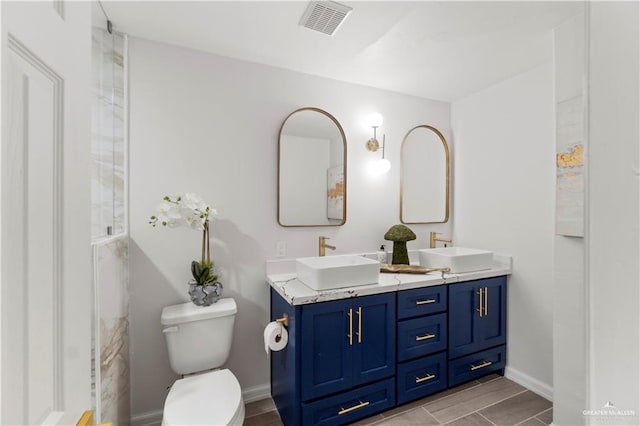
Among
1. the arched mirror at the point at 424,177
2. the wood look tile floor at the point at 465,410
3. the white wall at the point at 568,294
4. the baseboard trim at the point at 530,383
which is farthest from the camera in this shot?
the arched mirror at the point at 424,177

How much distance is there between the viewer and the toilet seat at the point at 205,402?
4.18 feet

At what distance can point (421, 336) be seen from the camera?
1.98 metres

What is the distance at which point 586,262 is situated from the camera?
0.34 m

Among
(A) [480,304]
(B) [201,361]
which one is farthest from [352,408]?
(A) [480,304]

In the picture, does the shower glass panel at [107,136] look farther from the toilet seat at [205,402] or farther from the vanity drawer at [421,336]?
the vanity drawer at [421,336]

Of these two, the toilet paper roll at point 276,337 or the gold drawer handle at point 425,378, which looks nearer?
the toilet paper roll at point 276,337

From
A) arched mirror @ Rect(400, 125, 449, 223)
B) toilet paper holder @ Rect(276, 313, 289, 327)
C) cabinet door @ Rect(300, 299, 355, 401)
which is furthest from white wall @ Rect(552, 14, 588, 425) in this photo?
toilet paper holder @ Rect(276, 313, 289, 327)

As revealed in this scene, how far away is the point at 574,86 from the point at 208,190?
7.50 ft

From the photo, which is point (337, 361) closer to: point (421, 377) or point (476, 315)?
point (421, 377)

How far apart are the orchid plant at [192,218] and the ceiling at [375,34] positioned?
1.00 metres

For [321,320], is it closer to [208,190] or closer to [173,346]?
[173,346]

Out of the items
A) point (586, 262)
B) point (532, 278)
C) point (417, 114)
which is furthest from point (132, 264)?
point (532, 278)

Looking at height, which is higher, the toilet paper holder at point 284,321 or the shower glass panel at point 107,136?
the shower glass panel at point 107,136

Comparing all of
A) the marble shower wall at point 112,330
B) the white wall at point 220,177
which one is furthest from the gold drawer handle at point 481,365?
the marble shower wall at point 112,330
